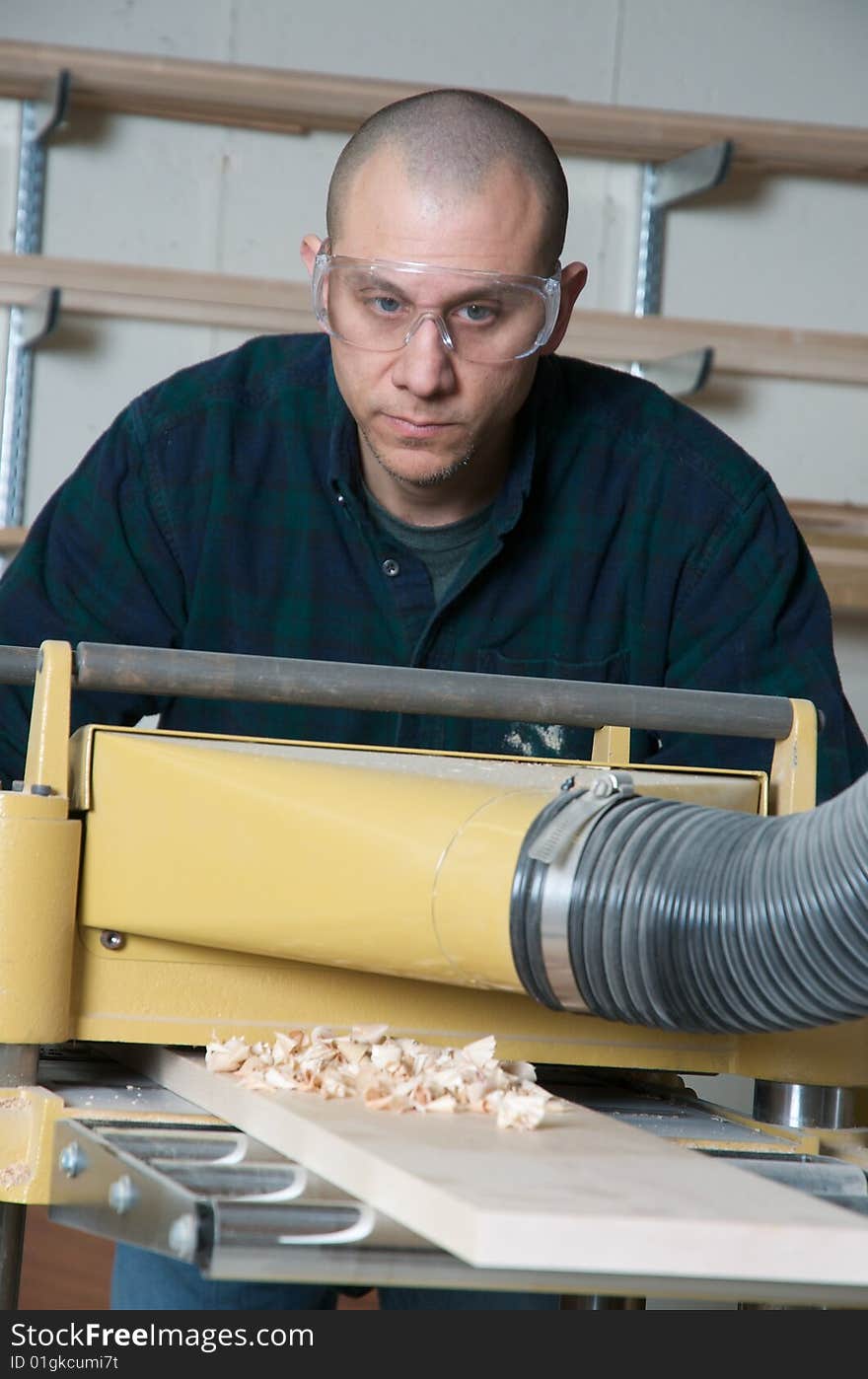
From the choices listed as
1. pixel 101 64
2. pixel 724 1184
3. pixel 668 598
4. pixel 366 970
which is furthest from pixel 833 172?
pixel 724 1184

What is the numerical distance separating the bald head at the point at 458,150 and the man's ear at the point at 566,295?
0.25 ft

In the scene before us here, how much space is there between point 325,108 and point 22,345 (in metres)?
0.76

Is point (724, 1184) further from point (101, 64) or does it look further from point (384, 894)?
point (101, 64)

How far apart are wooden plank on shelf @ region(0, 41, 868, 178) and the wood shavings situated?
254 cm

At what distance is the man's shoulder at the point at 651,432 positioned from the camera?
1963mm

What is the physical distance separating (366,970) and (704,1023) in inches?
9.9

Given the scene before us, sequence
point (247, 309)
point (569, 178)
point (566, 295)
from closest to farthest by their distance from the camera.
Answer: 1. point (566, 295)
2. point (247, 309)
3. point (569, 178)

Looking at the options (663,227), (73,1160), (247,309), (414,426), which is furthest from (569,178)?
(73,1160)

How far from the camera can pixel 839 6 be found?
3768mm

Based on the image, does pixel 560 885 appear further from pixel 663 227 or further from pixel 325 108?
pixel 663 227

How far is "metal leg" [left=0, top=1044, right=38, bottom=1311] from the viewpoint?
1191 mm

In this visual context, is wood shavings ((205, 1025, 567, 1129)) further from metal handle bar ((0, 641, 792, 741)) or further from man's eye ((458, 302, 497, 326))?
man's eye ((458, 302, 497, 326))

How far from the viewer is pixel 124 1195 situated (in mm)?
899

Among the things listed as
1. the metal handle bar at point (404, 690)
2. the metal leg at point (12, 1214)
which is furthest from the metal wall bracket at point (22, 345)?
the metal leg at point (12, 1214)
